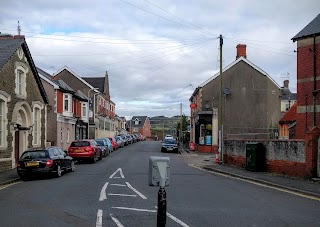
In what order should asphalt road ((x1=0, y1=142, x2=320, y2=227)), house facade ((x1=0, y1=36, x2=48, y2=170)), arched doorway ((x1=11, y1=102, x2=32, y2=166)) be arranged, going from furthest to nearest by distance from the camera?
arched doorway ((x1=11, y1=102, x2=32, y2=166))
house facade ((x1=0, y1=36, x2=48, y2=170))
asphalt road ((x1=0, y1=142, x2=320, y2=227))

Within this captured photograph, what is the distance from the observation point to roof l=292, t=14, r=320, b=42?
67.3ft

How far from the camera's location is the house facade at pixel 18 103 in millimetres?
22547

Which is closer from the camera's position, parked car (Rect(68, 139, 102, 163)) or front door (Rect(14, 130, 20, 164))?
front door (Rect(14, 130, 20, 164))

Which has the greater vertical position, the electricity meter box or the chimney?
the chimney

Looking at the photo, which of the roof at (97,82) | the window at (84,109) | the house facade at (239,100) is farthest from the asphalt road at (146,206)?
the roof at (97,82)

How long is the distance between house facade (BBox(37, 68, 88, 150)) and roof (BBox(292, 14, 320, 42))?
78.1ft

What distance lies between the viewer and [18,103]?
958 inches

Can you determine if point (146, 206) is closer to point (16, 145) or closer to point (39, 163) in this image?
point (39, 163)

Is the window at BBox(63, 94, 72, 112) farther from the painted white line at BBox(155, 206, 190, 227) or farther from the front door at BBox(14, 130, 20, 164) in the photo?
the painted white line at BBox(155, 206, 190, 227)

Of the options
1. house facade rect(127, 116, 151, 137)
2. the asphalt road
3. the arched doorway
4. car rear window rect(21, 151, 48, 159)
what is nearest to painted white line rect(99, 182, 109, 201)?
the asphalt road

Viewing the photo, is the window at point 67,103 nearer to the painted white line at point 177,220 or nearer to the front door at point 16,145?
the front door at point 16,145

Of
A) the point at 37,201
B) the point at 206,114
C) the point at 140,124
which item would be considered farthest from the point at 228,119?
the point at 140,124

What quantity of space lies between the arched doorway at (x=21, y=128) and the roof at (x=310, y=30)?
16.1 meters

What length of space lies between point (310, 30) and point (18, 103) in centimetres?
1670
